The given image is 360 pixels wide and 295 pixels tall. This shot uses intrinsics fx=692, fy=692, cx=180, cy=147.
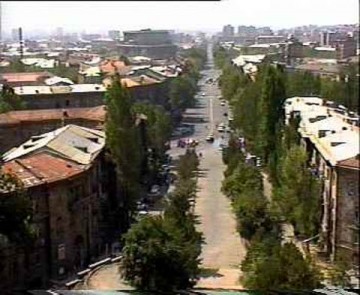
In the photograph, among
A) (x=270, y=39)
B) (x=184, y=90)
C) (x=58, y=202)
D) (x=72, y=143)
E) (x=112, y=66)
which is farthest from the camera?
(x=184, y=90)

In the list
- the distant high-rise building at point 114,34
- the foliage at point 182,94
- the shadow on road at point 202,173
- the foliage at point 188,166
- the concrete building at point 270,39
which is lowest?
the shadow on road at point 202,173

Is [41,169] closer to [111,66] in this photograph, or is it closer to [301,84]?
[301,84]

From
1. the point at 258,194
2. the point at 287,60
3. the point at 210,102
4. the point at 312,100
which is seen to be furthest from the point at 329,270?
the point at 210,102

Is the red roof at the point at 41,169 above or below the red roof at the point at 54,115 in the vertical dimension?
below

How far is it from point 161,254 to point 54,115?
40.4 inches

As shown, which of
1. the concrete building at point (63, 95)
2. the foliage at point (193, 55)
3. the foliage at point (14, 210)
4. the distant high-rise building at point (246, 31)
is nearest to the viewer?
the foliage at point (14, 210)

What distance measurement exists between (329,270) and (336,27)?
1134mm

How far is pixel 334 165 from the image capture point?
3131 mm

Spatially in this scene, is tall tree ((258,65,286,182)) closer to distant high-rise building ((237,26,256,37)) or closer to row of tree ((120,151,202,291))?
distant high-rise building ((237,26,256,37))

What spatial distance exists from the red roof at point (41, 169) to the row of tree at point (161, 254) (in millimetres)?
368

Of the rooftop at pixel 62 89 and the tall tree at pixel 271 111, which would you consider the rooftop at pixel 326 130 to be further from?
the rooftop at pixel 62 89

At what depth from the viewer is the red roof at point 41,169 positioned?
2.28 meters

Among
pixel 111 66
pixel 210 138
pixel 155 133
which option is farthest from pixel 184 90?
pixel 210 138

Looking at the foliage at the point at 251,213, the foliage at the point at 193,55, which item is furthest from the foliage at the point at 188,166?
the foliage at the point at 193,55
